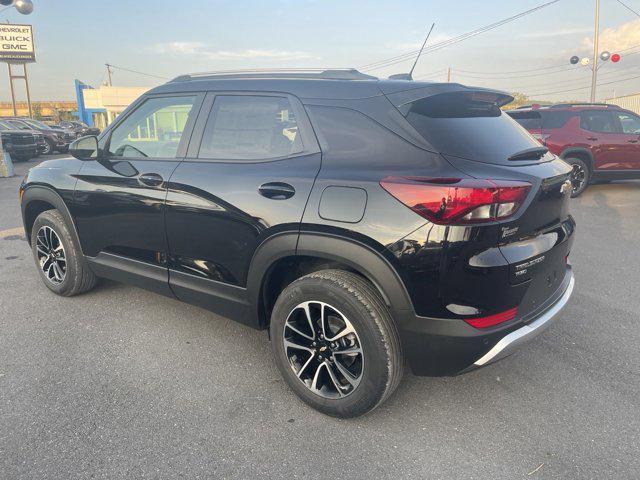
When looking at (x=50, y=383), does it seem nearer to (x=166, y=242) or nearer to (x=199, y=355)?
(x=199, y=355)

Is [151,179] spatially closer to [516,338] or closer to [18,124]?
[516,338]

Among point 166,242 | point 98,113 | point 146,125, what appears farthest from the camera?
point 98,113

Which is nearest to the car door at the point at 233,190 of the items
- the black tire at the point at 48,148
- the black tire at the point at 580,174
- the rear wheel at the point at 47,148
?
the black tire at the point at 580,174

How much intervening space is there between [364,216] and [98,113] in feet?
169

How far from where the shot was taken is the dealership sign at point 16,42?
3600cm

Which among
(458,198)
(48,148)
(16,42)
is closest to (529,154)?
(458,198)

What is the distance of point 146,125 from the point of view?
3537 millimetres

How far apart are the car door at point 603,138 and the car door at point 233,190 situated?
8796 millimetres

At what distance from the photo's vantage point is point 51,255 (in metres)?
4.17

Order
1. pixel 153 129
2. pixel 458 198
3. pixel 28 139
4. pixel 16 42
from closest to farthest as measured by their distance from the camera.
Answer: pixel 458 198, pixel 153 129, pixel 28 139, pixel 16 42

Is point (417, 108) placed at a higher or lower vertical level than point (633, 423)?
higher

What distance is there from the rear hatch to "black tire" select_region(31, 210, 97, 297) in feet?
9.76

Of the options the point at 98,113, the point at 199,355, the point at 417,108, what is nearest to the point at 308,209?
the point at 417,108

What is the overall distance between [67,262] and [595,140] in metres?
9.63
